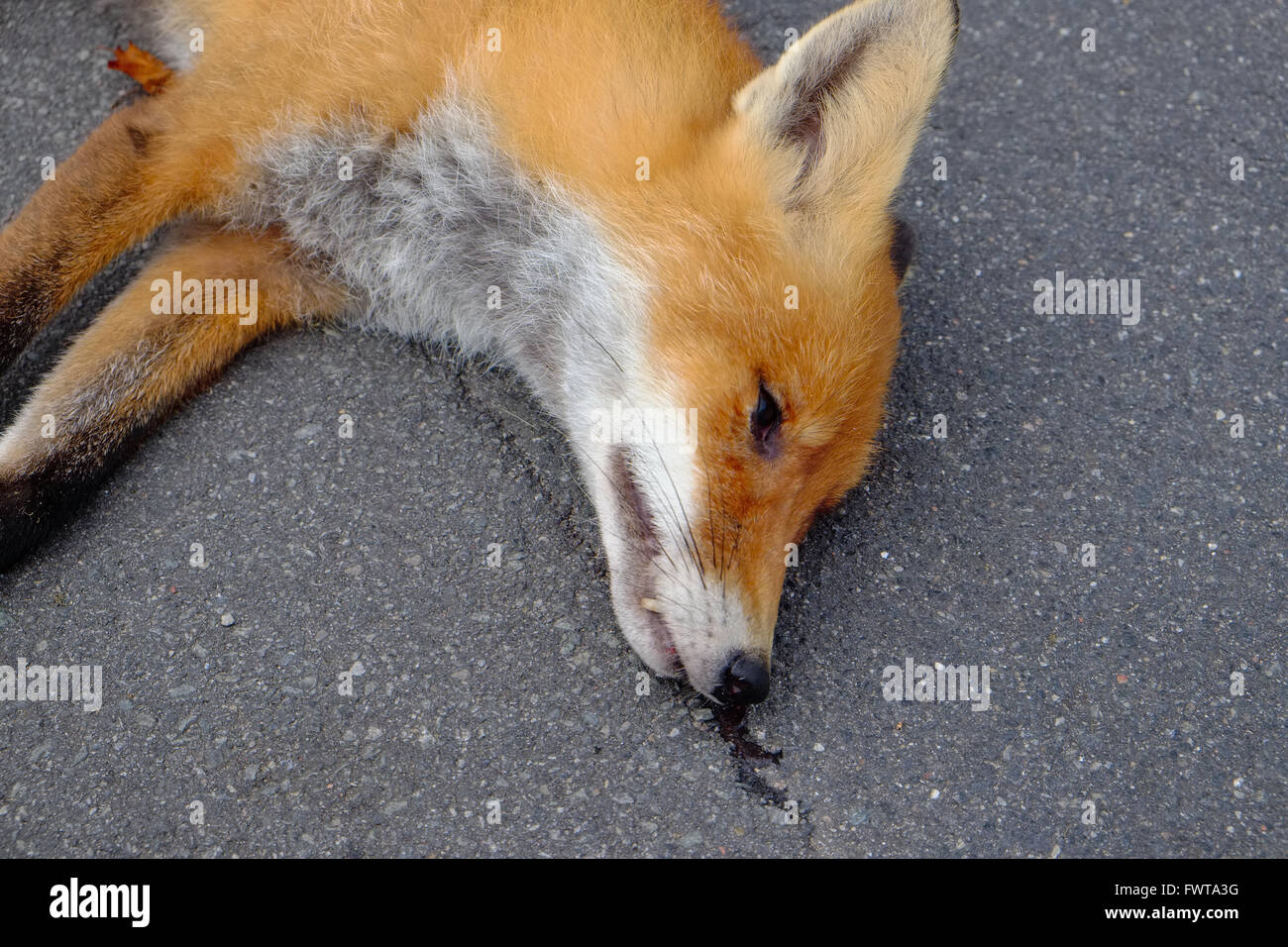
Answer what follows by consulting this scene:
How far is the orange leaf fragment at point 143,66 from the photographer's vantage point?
398 cm

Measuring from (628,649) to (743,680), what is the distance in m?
0.45

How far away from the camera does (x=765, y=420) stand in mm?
2879

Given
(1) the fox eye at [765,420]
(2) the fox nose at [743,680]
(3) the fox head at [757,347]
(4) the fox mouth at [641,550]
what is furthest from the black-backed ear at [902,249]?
(2) the fox nose at [743,680]

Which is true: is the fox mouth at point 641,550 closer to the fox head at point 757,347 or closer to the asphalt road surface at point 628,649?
the fox head at point 757,347

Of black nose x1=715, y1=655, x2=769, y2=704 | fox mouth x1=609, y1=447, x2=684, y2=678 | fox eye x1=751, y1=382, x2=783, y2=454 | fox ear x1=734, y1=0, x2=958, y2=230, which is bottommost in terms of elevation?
black nose x1=715, y1=655, x2=769, y2=704

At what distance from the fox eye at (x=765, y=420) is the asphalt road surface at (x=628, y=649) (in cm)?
58

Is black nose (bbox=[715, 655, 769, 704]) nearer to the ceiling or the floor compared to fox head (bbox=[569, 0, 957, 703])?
nearer to the floor

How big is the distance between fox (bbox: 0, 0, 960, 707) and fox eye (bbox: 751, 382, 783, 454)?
26mm

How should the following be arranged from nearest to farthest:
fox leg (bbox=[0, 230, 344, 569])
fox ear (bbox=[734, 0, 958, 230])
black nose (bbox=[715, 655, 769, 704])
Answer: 1. black nose (bbox=[715, 655, 769, 704])
2. fox ear (bbox=[734, 0, 958, 230])
3. fox leg (bbox=[0, 230, 344, 569])

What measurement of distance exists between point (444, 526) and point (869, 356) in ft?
4.56

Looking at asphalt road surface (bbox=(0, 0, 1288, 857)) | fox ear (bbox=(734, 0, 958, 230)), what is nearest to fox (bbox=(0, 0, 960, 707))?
fox ear (bbox=(734, 0, 958, 230))

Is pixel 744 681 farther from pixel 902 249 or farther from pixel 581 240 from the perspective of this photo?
pixel 902 249

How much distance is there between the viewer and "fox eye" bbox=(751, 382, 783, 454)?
286 cm

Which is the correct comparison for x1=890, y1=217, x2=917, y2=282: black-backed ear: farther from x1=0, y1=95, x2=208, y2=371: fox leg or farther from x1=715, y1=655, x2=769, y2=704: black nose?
x1=0, y1=95, x2=208, y2=371: fox leg
